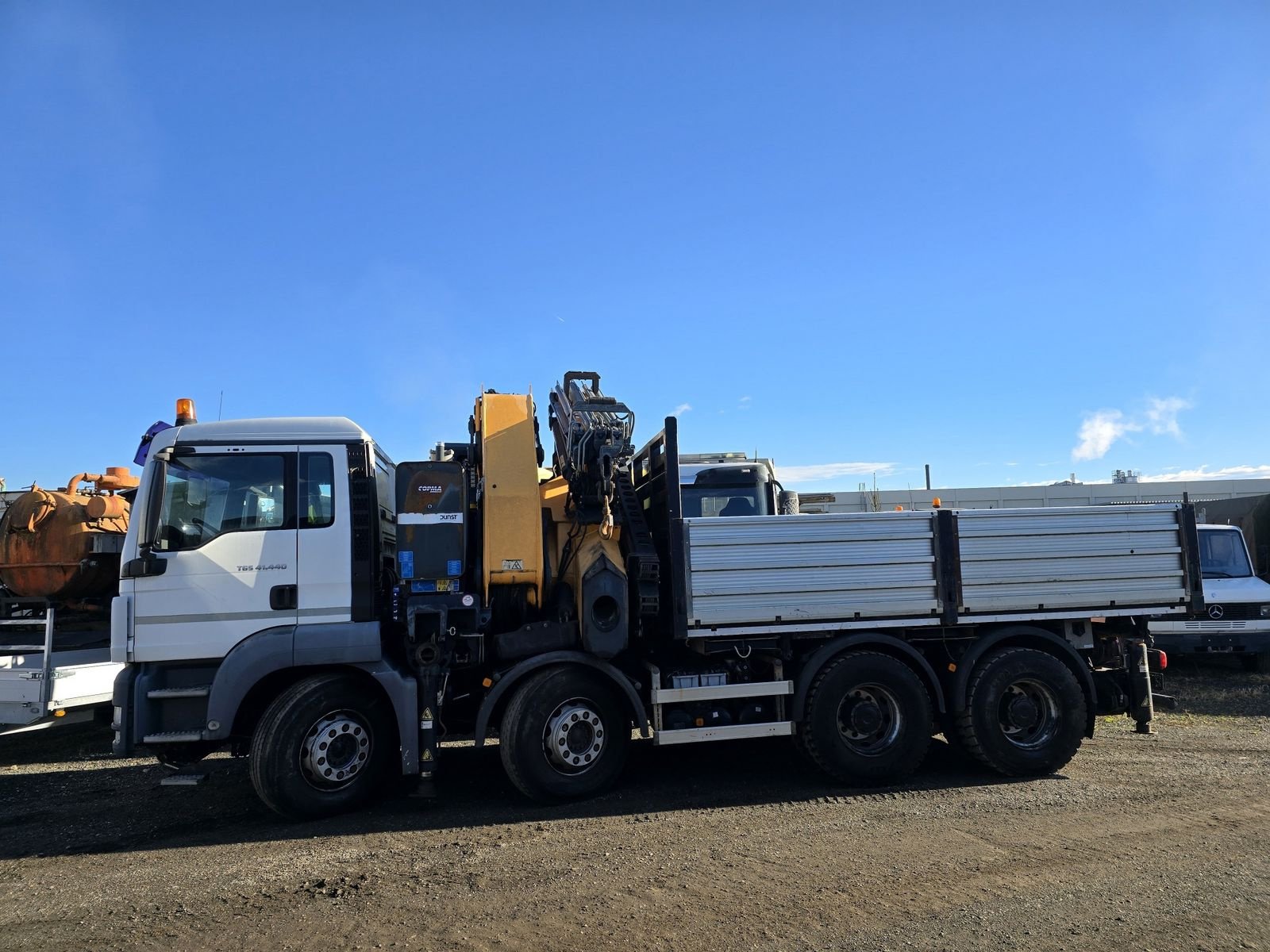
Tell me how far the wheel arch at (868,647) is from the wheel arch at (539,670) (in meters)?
1.36

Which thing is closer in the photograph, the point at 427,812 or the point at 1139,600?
the point at 427,812

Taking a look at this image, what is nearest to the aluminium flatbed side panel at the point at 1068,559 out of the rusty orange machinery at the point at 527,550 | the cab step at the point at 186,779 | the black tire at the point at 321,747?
the rusty orange machinery at the point at 527,550

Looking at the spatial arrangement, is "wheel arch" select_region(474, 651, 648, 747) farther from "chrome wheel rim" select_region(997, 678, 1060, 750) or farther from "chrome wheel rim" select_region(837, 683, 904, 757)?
"chrome wheel rim" select_region(997, 678, 1060, 750)

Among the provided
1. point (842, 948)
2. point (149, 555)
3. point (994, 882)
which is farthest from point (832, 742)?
point (149, 555)

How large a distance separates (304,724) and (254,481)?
1.95 meters

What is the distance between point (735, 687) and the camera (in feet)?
21.7

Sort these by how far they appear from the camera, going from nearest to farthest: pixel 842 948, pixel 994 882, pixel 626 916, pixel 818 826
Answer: pixel 842 948
pixel 626 916
pixel 994 882
pixel 818 826

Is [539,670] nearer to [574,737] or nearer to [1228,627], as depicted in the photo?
[574,737]

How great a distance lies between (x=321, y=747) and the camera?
6.00 meters

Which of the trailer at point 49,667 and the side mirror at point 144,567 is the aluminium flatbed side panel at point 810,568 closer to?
the side mirror at point 144,567

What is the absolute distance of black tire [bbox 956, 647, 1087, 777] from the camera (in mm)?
6930

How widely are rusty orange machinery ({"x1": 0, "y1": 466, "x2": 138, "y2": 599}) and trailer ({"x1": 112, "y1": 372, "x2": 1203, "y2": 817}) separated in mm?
2352

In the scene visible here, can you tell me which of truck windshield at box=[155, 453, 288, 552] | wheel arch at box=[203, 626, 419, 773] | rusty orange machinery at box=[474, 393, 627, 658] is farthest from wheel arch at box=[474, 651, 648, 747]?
truck windshield at box=[155, 453, 288, 552]

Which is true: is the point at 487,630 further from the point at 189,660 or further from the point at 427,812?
the point at 189,660
